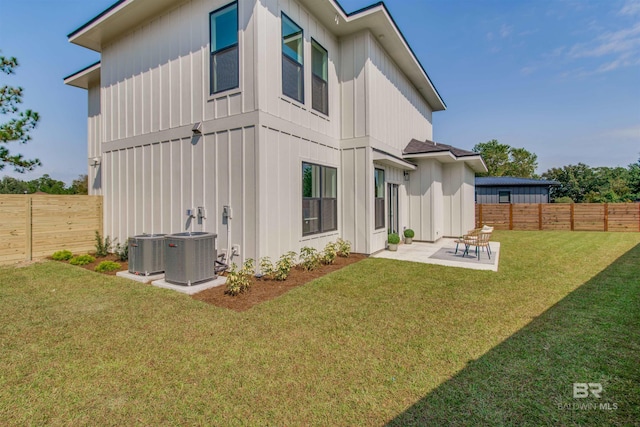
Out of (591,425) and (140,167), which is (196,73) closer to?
(140,167)

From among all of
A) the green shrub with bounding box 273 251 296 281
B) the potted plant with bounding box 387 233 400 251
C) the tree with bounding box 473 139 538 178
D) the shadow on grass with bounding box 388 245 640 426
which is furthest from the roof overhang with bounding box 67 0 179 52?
the tree with bounding box 473 139 538 178

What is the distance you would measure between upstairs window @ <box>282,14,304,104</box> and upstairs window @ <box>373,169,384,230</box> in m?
3.49

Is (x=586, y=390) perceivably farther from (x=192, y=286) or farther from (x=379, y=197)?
(x=379, y=197)

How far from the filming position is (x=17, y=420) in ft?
7.27

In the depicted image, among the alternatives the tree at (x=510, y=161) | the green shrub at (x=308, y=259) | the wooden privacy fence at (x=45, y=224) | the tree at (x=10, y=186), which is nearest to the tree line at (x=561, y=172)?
the tree at (x=510, y=161)

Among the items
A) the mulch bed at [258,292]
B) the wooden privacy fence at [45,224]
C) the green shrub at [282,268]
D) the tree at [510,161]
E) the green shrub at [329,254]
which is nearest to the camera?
the mulch bed at [258,292]

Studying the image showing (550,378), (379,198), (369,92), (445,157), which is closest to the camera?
(550,378)

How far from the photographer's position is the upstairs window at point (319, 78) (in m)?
8.03

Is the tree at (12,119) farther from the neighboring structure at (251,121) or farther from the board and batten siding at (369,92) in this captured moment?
the board and batten siding at (369,92)

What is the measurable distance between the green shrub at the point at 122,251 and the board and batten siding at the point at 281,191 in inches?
191

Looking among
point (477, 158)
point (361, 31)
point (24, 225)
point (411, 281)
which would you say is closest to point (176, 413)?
point (411, 281)

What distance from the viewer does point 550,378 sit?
107 inches

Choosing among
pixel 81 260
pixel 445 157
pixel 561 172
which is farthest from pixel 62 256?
pixel 561 172

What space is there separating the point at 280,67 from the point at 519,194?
2304cm
